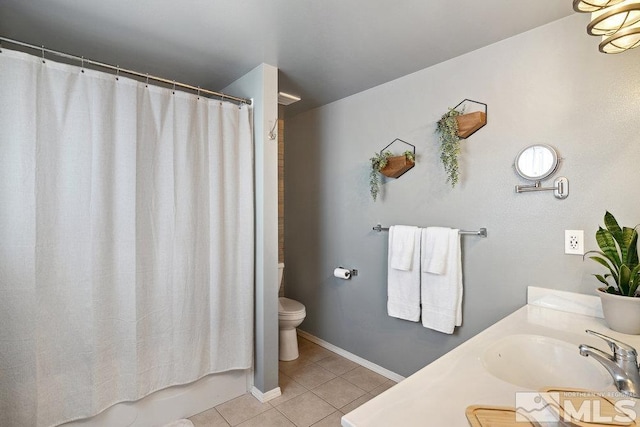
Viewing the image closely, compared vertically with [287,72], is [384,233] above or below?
below

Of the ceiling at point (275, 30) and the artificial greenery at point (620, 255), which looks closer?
the artificial greenery at point (620, 255)

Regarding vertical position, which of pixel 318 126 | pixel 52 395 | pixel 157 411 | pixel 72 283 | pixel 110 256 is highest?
pixel 318 126

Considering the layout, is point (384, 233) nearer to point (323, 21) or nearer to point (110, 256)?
point (323, 21)

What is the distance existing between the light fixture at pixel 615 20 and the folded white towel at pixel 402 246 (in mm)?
1398

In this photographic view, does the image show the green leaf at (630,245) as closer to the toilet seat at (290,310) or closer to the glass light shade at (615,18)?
the glass light shade at (615,18)

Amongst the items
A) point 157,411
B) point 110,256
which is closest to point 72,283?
point 110,256

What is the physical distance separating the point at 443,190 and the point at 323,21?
49.9 inches

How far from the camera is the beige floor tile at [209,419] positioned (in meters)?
1.97

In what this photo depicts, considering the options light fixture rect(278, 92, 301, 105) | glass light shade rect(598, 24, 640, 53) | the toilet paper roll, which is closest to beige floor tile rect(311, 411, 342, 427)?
the toilet paper roll

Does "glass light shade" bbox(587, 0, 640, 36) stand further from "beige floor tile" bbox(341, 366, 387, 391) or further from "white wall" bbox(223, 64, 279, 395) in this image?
"beige floor tile" bbox(341, 366, 387, 391)

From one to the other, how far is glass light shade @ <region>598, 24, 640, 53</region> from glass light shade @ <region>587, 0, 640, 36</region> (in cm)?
2

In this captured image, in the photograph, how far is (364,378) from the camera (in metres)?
2.53

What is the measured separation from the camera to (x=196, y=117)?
6.63 ft

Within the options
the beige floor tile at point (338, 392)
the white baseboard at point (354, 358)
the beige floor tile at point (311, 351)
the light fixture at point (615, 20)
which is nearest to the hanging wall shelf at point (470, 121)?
the light fixture at point (615, 20)
